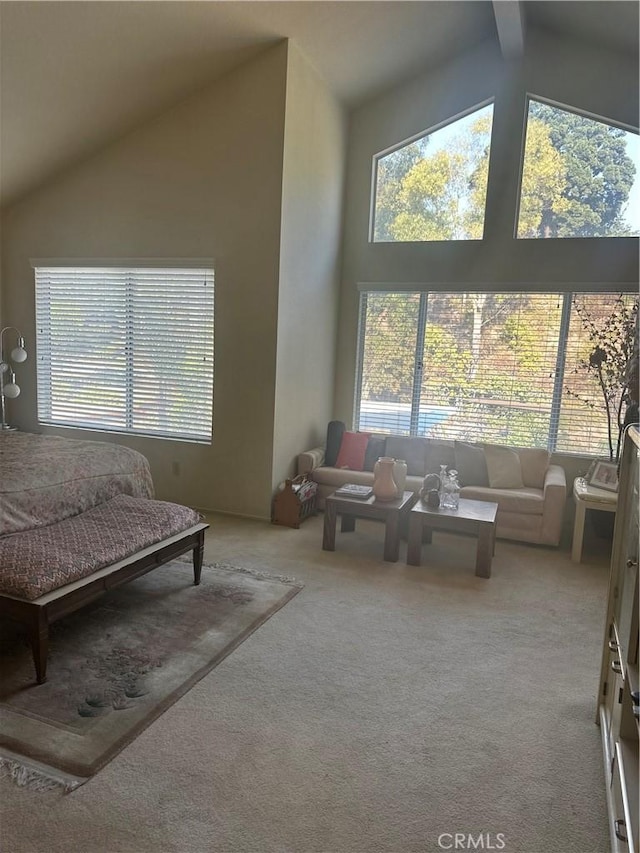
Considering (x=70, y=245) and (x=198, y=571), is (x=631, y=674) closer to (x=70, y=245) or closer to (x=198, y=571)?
(x=198, y=571)

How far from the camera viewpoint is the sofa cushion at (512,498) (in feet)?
15.9

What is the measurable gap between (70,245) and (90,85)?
62.6 inches

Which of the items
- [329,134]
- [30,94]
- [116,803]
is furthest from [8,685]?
[329,134]

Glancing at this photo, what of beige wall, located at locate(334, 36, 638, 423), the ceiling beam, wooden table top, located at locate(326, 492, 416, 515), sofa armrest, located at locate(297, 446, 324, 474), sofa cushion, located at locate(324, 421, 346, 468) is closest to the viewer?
wooden table top, located at locate(326, 492, 416, 515)

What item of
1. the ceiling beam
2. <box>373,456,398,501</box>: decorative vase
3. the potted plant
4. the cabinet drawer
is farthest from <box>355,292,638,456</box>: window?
the cabinet drawer

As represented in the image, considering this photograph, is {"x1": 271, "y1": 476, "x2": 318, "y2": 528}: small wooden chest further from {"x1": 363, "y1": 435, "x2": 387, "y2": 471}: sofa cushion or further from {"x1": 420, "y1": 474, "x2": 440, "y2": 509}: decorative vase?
{"x1": 420, "y1": 474, "x2": 440, "y2": 509}: decorative vase

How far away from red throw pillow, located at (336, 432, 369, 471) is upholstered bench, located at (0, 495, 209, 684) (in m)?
2.09

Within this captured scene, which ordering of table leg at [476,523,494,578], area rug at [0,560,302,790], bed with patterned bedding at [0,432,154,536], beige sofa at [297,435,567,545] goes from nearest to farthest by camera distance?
1. area rug at [0,560,302,790]
2. bed with patterned bedding at [0,432,154,536]
3. table leg at [476,523,494,578]
4. beige sofa at [297,435,567,545]

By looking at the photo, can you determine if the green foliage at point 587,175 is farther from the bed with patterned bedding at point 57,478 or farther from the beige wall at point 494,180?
the bed with patterned bedding at point 57,478

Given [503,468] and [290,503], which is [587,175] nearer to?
[503,468]

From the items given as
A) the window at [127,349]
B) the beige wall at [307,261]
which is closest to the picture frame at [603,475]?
the beige wall at [307,261]

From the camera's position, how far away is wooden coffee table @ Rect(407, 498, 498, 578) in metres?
4.15

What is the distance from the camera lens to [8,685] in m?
2.64

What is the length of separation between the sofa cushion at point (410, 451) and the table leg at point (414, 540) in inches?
50.5
